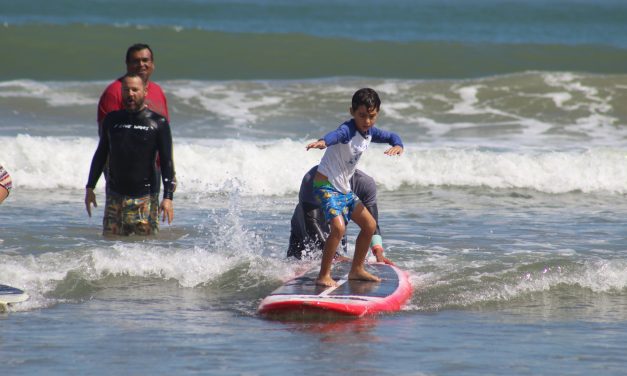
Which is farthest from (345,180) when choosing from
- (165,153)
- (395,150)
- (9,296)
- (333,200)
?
(9,296)

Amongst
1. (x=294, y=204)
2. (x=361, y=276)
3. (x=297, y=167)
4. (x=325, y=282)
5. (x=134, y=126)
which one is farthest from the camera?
(x=297, y=167)

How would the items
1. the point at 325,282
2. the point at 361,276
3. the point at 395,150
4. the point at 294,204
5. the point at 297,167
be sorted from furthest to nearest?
1. the point at 297,167
2. the point at 294,204
3. the point at 361,276
4. the point at 325,282
5. the point at 395,150


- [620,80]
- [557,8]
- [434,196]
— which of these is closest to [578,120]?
[620,80]

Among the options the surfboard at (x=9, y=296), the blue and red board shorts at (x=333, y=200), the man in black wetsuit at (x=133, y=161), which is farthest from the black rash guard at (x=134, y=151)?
the blue and red board shorts at (x=333, y=200)

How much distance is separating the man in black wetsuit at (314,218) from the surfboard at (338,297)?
0.52 metres

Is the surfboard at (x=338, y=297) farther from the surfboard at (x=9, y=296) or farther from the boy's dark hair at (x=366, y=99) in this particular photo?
the surfboard at (x=9, y=296)

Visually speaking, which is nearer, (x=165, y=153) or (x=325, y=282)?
(x=325, y=282)

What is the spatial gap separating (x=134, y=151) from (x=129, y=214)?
523 millimetres

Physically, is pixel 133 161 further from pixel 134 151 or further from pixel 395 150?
pixel 395 150

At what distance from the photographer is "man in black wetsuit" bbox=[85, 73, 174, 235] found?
7.99m

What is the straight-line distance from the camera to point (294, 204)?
12352 millimetres

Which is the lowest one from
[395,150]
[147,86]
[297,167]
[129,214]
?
[297,167]

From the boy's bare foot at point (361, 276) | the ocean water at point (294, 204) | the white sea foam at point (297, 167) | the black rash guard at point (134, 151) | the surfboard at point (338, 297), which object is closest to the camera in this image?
the ocean water at point (294, 204)

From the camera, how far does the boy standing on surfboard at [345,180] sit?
7.19 m
